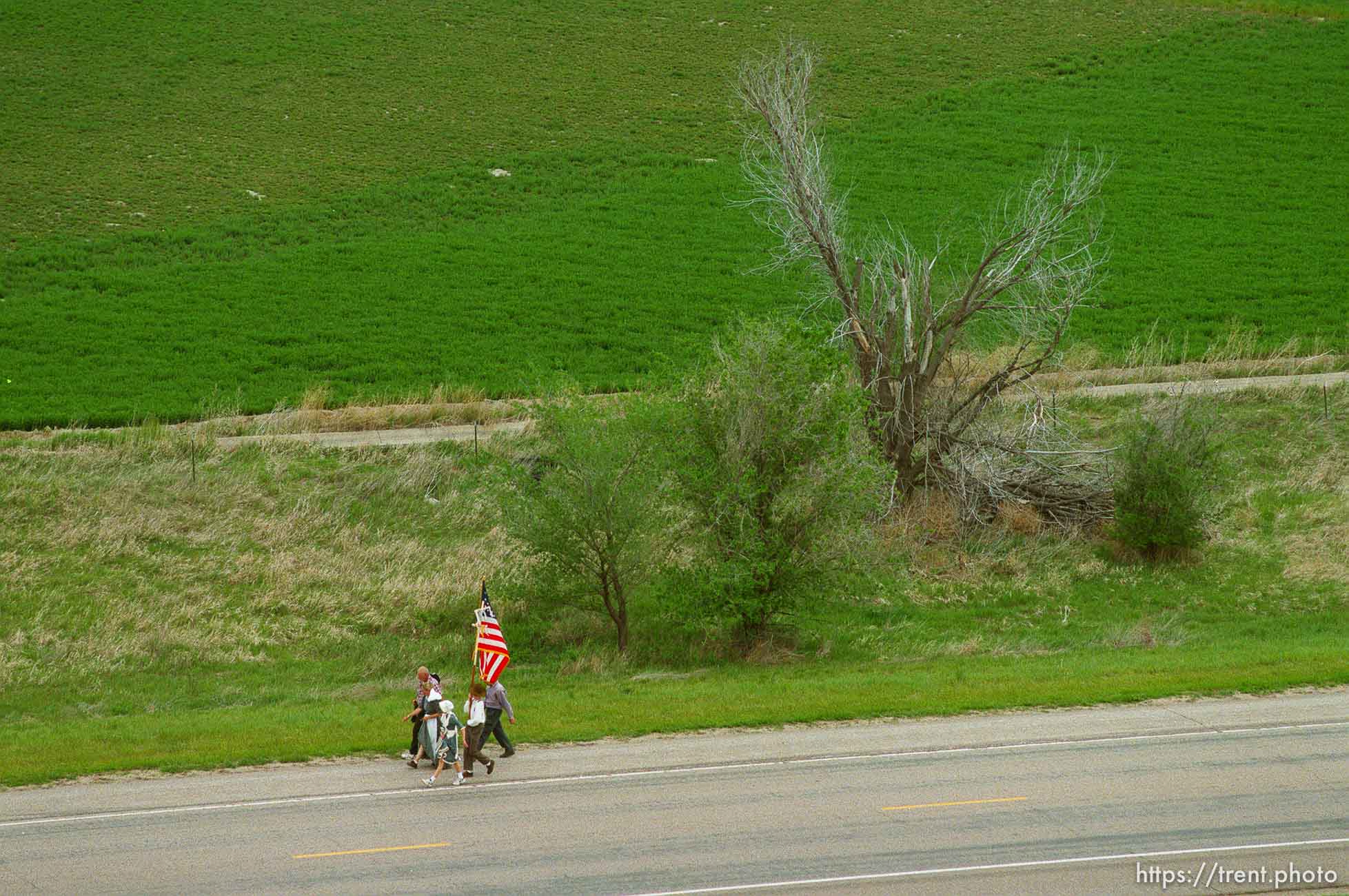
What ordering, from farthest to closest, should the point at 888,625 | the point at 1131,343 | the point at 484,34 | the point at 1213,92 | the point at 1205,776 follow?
the point at 484,34 < the point at 1213,92 < the point at 1131,343 < the point at 888,625 < the point at 1205,776

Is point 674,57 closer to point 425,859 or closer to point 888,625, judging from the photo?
point 888,625

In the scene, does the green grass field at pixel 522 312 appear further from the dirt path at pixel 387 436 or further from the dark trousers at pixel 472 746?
the dark trousers at pixel 472 746

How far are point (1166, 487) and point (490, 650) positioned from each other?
16984mm

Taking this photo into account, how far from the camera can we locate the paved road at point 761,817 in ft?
45.7

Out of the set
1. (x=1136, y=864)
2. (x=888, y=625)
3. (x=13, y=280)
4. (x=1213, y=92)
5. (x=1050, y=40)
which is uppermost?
(x=1050, y=40)

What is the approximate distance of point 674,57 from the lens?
66.1 meters

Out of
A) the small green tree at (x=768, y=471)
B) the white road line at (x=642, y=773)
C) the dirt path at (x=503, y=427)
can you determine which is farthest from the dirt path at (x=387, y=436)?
the white road line at (x=642, y=773)

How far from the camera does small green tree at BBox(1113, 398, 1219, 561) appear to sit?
94.7 feet

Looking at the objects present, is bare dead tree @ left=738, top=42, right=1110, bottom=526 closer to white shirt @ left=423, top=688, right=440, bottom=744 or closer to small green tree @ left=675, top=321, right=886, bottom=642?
small green tree @ left=675, top=321, right=886, bottom=642

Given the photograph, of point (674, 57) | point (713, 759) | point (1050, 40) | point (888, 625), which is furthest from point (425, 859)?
point (1050, 40)

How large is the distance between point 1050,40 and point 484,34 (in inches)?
1165

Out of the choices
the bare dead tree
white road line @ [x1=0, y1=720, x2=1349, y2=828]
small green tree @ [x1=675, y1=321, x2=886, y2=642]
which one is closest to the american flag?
white road line @ [x1=0, y1=720, x2=1349, y2=828]

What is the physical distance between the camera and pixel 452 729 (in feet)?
57.0

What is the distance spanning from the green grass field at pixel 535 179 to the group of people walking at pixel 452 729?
13327mm
